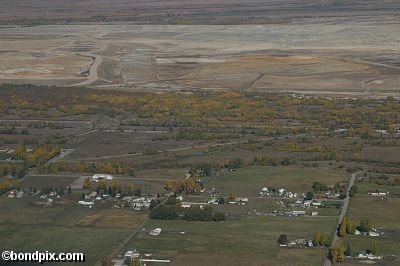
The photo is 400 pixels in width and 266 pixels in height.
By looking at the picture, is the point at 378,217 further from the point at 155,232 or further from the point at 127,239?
the point at 127,239

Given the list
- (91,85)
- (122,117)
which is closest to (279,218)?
(122,117)

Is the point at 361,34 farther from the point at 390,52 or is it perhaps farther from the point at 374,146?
the point at 374,146

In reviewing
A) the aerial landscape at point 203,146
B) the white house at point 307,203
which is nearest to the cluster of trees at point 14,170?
the aerial landscape at point 203,146

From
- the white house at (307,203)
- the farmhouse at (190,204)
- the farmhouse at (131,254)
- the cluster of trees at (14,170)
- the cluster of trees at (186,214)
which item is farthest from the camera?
the cluster of trees at (14,170)

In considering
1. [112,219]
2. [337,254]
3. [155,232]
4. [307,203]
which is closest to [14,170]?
[112,219]

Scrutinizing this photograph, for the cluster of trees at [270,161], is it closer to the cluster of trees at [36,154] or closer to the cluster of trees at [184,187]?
the cluster of trees at [184,187]

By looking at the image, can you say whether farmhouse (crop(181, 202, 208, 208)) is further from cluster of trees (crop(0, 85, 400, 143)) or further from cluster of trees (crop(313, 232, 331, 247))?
cluster of trees (crop(0, 85, 400, 143))
